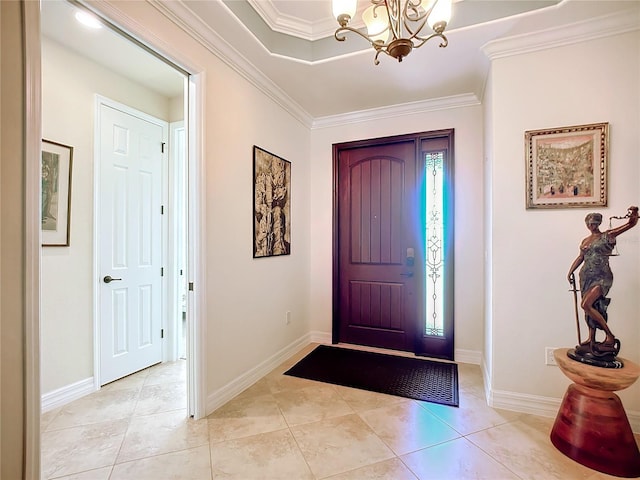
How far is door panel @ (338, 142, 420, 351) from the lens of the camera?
3.37m

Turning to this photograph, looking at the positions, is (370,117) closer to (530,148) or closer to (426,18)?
(530,148)

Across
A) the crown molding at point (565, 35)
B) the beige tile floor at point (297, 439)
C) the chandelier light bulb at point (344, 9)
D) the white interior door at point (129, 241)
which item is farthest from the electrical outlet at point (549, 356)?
Result: the white interior door at point (129, 241)

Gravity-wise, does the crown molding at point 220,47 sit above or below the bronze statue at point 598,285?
above

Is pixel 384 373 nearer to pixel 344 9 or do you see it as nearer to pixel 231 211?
pixel 231 211

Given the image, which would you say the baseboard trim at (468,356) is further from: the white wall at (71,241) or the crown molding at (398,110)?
the white wall at (71,241)

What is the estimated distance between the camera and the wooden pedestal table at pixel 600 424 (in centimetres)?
164

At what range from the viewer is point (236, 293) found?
2.48 meters

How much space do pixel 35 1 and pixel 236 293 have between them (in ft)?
6.22

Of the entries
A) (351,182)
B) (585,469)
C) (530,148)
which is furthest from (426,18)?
(585,469)

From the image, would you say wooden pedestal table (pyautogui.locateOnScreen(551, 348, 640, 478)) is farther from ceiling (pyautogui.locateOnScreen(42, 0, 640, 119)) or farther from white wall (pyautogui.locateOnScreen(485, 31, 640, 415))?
ceiling (pyautogui.locateOnScreen(42, 0, 640, 119))

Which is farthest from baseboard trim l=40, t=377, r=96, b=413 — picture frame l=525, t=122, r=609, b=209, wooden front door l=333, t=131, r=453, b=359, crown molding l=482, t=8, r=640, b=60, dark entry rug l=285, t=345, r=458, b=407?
crown molding l=482, t=8, r=640, b=60

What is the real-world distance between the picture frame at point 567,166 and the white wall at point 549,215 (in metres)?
0.05

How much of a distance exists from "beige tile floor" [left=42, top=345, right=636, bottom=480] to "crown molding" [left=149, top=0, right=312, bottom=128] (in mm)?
2510

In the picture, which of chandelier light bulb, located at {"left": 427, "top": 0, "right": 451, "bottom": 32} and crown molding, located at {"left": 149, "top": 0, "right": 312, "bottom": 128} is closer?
chandelier light bulb, located at {"left": 427, "top": 0, "right": 451, "bottom": 32}
